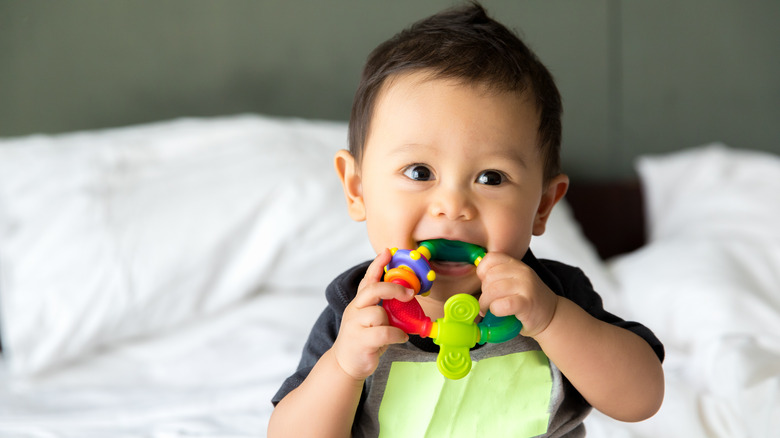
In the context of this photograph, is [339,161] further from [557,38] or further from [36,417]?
[557,38]

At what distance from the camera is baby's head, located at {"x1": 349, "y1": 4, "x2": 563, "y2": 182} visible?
811 mm

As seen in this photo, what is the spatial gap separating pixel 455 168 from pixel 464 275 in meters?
0.12

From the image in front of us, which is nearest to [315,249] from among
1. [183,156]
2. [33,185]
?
[183,156]

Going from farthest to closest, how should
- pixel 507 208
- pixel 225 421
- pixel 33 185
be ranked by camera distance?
pixel 33 185 → pixel 225 421 → pixel 507 208

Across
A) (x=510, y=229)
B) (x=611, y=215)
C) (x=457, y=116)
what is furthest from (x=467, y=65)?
(x=611, y=215)

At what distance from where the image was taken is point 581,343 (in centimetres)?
79

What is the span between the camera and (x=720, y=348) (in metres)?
1.33

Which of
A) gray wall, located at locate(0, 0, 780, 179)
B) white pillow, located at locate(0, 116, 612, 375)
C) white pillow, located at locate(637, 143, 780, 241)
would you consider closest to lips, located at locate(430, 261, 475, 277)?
white pillow, located at locate(0, 116, 612, 375)

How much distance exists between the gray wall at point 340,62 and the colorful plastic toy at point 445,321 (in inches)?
59.2

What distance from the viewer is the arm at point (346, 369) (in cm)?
72

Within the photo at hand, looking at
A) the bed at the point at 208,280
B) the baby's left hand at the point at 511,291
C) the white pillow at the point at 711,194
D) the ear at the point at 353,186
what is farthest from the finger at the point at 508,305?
the white pillow at the point at 711,194

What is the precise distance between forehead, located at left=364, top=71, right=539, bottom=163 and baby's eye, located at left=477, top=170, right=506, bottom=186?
0.08 feet

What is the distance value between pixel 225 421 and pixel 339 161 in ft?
1.72

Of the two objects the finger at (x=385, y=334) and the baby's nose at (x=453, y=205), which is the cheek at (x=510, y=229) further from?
the finger at (x=385, y=334)
